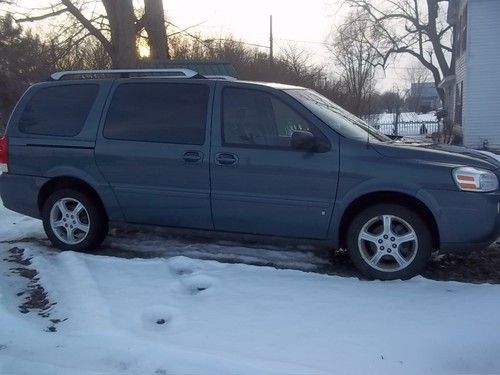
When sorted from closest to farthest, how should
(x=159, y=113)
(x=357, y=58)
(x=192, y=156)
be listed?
(x=192, y=156) < (x=159, y=113) < (x=357, y=58)

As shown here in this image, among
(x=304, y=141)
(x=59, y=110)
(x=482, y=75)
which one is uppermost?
(x=482, y=75)

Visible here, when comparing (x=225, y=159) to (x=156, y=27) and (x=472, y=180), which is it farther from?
(x=156, y=27)

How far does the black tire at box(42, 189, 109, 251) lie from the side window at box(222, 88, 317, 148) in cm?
168

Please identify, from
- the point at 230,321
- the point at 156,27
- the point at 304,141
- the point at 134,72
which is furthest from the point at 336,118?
the point at 156,27

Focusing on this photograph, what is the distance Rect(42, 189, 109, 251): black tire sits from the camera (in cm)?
610

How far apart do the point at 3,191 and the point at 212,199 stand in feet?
8.24

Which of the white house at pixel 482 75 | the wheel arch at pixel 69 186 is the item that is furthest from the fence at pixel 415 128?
the wheel arch at pixel 69 186

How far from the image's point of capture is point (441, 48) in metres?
38.5

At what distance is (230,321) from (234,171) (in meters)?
1.72

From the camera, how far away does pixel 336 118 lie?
5629 millimetres

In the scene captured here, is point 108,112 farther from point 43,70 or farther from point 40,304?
point 43,70

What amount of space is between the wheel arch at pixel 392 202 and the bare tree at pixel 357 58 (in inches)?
712

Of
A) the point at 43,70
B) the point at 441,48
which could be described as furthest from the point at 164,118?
the point at 441,48

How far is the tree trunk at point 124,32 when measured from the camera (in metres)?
14.3
